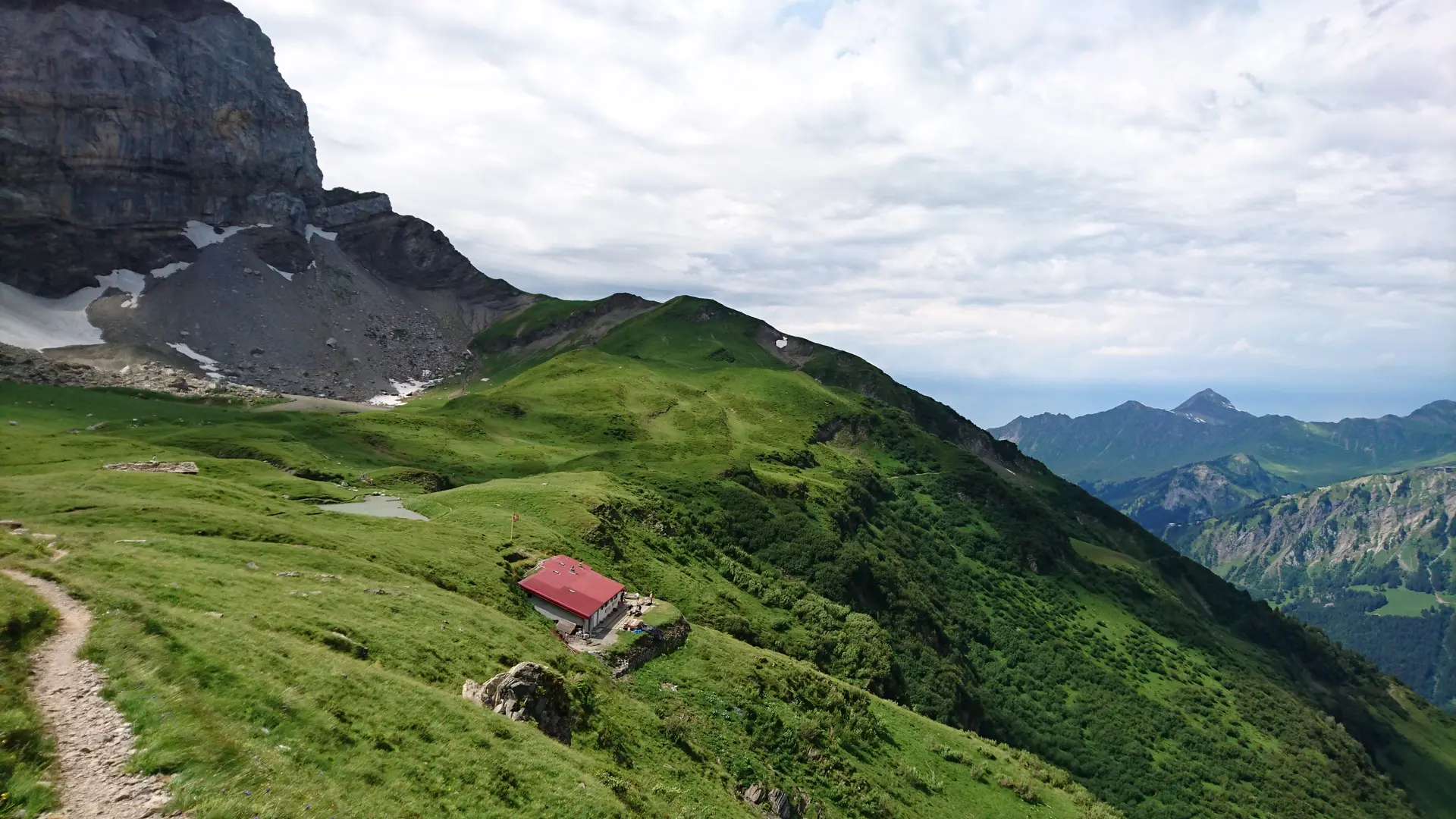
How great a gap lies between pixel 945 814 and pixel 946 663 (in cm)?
4758

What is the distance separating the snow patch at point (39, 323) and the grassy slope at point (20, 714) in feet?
716

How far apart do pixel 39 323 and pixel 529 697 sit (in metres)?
242

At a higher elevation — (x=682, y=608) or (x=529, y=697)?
(x=529, y=697)

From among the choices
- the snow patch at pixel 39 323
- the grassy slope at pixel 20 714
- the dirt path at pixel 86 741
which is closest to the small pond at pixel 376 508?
the grassy slope at pixel 20 714

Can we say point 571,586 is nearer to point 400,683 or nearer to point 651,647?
point 651,647

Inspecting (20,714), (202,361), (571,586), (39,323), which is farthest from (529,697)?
(39,323)

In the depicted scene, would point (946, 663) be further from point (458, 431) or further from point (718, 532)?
point (458, 431)

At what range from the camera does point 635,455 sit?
11212 cm

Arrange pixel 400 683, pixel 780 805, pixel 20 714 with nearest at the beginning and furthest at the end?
pixel 20 714 → pixel 400 683 → pixel 780 805

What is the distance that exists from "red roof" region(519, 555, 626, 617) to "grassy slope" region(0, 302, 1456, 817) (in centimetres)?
190

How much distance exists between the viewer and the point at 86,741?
15414 mm

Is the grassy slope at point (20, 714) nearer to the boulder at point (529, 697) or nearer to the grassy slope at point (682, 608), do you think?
the grassy slope at point (682, 608)

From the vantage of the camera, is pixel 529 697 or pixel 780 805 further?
pixel 780 805

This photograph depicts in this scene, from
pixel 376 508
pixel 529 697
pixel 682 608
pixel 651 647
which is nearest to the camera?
pixel 529 697
